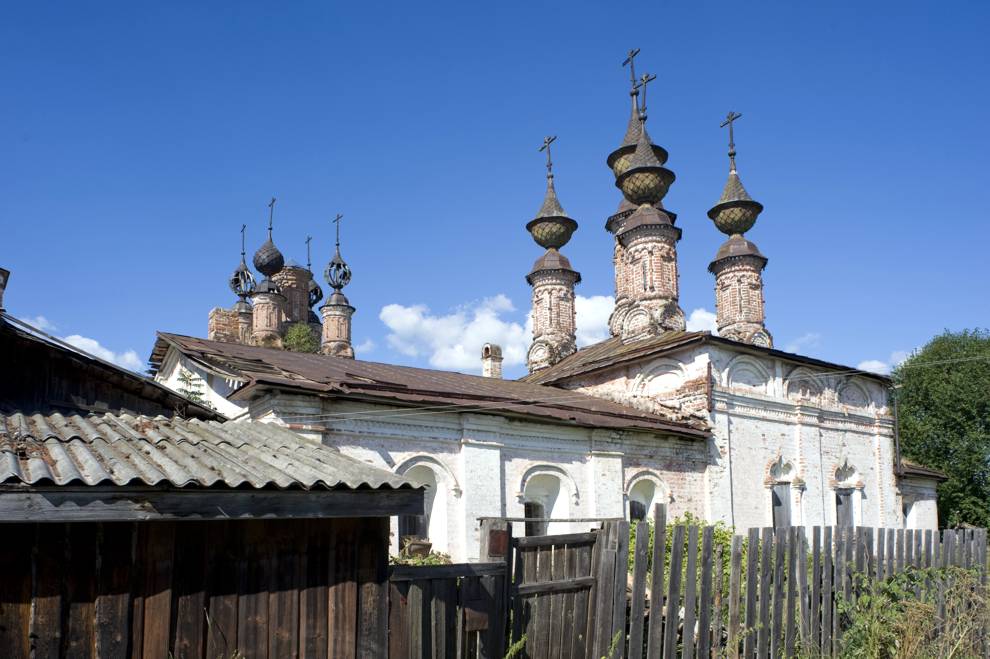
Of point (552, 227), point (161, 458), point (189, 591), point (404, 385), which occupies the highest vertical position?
point (552, 227)

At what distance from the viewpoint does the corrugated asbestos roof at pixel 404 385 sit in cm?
1241

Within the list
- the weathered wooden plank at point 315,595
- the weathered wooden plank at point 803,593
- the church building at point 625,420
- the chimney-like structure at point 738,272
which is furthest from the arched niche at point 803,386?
the weathered wooden plank at point 315,595

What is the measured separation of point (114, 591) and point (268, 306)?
37803mm

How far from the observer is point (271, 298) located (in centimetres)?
4128

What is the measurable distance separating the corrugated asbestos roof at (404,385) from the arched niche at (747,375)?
1.54m

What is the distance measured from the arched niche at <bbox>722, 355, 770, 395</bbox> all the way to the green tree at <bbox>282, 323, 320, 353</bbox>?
1029 inches

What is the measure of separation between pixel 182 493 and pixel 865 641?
5906mm

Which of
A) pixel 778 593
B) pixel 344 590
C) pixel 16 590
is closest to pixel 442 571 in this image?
pixel 344 590

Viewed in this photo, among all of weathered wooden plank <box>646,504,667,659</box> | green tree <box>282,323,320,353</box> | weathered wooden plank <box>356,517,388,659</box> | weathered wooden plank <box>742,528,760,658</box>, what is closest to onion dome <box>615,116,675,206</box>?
green tree <box>282,323,320,353</box>

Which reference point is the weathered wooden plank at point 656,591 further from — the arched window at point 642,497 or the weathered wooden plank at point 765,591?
the arched window at point 642,497

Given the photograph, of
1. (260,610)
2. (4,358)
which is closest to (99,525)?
(260,610)

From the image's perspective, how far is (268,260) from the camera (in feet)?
142

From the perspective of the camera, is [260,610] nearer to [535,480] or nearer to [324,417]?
[324,417]

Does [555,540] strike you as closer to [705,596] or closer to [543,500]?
[705,596]
